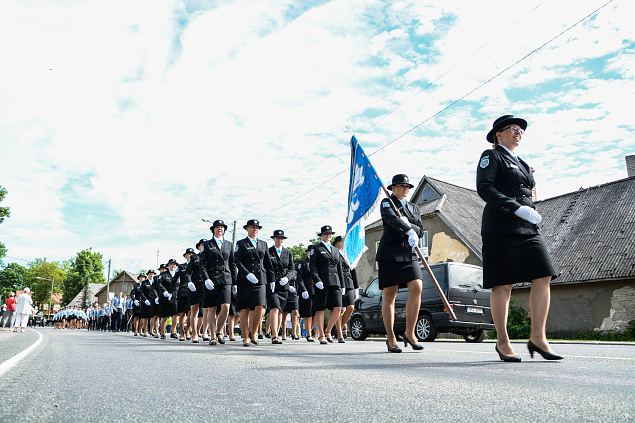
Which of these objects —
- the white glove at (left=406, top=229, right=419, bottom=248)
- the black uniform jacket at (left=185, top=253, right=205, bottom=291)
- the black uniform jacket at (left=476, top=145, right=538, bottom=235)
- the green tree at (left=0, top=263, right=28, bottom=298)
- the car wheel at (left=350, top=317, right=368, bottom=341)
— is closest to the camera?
the black uniform jacket at (left=476, top=145, right=538, bottom=235)

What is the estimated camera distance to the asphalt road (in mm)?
2643

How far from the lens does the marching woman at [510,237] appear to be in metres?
4.91

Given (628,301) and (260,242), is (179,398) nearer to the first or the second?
(260,242)

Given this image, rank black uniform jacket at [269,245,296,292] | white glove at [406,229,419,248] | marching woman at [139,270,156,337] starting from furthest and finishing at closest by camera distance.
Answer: marching woman at [139,270,156,337] → black uniform jacket at [269,245,296,292] → white glove at [406,229,419,248]

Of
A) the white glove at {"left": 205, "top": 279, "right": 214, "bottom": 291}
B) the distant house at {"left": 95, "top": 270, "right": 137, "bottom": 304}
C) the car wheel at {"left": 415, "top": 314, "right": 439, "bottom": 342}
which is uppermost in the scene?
the distant house at {"left": 95, "top": 270, "right": 137, "bottom": 304}

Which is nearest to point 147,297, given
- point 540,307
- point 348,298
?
point 348,298

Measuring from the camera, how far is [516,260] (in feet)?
16.2

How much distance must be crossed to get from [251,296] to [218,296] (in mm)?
1550

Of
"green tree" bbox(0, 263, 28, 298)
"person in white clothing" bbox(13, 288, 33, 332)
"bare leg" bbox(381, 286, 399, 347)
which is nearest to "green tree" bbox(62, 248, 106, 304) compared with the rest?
"green tree" bbox(0, 263, 28, 298)

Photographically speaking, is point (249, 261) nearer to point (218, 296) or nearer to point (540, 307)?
point (218, 296)

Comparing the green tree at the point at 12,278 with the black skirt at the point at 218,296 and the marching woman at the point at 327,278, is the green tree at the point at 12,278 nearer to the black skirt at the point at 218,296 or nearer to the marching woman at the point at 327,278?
the black skirt at the point at 218,296

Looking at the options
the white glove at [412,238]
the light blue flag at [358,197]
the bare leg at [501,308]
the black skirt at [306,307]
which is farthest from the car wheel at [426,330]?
the bare leg at [501,308]

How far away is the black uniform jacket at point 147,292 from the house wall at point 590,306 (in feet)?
46.6

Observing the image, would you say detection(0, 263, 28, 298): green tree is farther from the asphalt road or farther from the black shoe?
the black shoe
